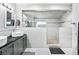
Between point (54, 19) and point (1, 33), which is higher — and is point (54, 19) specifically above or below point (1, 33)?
above

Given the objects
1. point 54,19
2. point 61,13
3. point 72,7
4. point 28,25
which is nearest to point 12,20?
point 28,25

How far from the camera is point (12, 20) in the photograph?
3586 mm

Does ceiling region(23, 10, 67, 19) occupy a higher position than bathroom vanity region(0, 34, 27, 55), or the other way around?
ceiling region(23, 10, 67, 19)

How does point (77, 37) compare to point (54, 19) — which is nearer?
point (77, 37)

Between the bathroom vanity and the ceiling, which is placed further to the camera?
the ceiling

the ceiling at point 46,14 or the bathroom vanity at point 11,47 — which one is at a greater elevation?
the ceiling at point 46,14

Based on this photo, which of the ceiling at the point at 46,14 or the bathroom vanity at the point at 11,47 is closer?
the bathroom vanity at the point at 11,47

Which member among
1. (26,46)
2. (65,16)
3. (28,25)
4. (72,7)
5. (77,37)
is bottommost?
(26,46)

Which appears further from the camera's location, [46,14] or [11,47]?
[46,14]

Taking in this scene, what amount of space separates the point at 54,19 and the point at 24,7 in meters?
1.06

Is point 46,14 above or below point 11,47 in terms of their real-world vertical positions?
above

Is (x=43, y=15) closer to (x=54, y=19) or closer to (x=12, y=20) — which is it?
(x=54, y=19)
